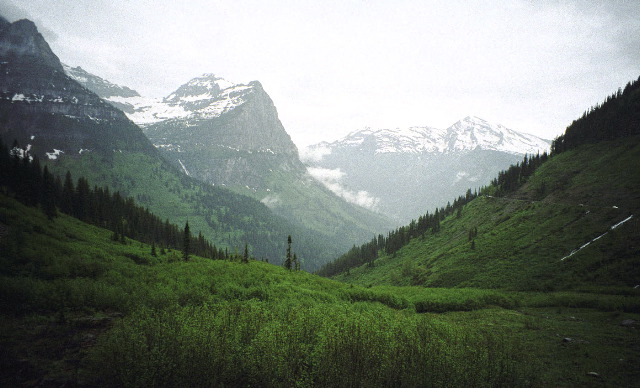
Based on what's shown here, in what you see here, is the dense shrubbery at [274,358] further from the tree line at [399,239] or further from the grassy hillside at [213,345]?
the tree line at [399,239]

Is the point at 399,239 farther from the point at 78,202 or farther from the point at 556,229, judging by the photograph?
the point at 78,202

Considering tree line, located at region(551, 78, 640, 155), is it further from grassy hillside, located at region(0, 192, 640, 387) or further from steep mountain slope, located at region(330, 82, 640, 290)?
grassy hillside, located at region(0, 192, 640, 387)

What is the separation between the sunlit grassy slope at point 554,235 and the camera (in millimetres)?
61188

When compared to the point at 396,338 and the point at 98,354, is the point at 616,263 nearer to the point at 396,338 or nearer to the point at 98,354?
the point at 396,338

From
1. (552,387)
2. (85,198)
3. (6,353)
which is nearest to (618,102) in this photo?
(552,387)

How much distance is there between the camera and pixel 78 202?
92438 mm

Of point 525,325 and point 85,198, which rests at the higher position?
point 85,198

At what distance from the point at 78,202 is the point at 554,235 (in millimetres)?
155220

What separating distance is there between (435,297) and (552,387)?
113 ft

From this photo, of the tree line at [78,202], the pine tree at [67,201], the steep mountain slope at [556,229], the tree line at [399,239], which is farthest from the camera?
the tree line at [399,239]

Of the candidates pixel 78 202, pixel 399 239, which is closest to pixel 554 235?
pixel 399 239

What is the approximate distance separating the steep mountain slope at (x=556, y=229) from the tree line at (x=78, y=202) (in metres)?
84.1

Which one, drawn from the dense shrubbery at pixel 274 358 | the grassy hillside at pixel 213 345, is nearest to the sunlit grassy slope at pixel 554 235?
the grassy hillside at pixel 213 345

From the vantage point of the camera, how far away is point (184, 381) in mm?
13641
